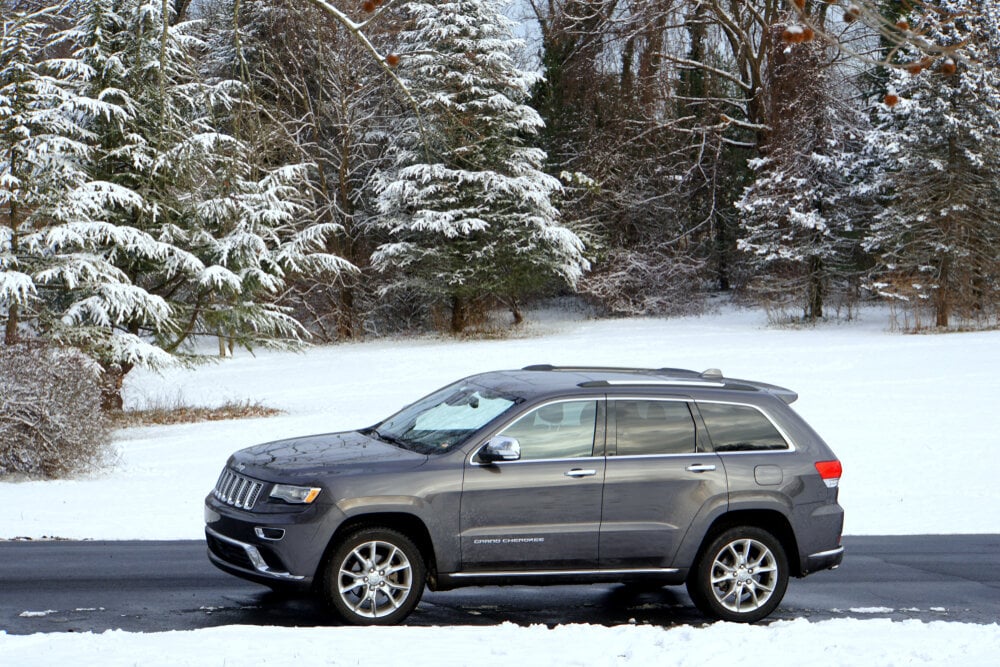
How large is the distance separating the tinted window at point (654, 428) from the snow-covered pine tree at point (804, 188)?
104ft

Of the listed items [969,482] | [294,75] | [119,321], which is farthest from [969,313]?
[119,321]

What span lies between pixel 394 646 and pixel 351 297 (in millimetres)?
37589

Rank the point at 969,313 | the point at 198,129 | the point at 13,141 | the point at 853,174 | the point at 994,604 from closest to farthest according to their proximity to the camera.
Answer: the point at 994,604 < the point at 13,141 < the point at 198,129 < the point at 969,313 < the point at 853,174

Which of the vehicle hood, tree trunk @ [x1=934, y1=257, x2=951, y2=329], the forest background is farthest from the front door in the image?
tree trunk @ [x1=934, y1=257, x2=951, y2=329]

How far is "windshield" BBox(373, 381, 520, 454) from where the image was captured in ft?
25.6

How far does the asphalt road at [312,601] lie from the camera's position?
7.86 meters

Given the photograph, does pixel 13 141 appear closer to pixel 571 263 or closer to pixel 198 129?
pixel 198 129

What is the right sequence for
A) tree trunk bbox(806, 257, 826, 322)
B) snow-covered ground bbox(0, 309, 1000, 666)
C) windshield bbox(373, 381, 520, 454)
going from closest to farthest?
snow-covered ground bbox(0, 309, 1000, 666) < windshield bbox(373, 381, 520, 454) < tree trunk bbox(806, 257, 826, 322)

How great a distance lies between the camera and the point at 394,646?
21.1 ft

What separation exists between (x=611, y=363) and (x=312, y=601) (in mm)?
22958

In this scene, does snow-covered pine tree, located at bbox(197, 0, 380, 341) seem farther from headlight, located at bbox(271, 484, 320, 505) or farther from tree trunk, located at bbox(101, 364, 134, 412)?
headlight, located at bbox(271, 484, 320, 505)

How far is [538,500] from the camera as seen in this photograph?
7.56 m

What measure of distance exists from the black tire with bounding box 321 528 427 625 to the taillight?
2.99 m

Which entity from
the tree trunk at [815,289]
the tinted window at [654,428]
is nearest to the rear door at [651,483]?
the tinted window at [654,428]
